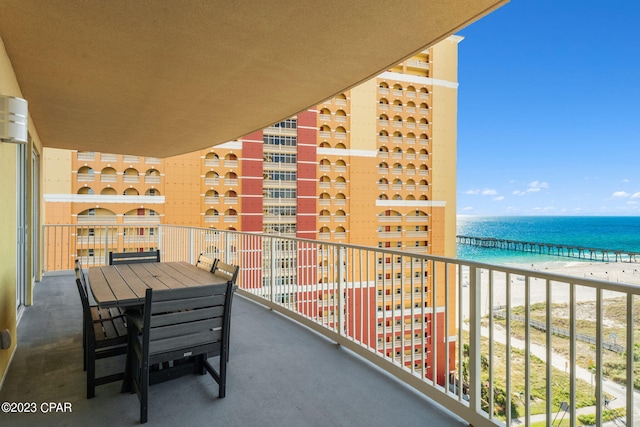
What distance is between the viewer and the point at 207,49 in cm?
269

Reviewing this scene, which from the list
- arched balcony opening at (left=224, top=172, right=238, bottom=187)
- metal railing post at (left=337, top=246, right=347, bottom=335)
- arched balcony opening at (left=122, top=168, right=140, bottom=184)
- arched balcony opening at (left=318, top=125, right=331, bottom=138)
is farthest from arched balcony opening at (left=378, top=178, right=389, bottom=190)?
metal railing post at (left=337, top=246, right=347, bottom=335)

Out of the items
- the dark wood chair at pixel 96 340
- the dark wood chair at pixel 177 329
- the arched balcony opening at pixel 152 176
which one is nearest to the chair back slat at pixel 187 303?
the dark wood chair at pixel 177 329

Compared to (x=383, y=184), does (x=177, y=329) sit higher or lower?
lower

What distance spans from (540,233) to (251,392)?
56.7 meters

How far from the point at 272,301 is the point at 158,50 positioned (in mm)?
3136

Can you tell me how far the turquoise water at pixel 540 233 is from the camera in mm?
42500

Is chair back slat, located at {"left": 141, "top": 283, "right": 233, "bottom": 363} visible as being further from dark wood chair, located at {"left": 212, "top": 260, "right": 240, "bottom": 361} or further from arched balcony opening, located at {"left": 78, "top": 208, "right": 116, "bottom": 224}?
arched balcony opening, located at {"left": 78, "top": 208, "right": 116, "bottom": 224}

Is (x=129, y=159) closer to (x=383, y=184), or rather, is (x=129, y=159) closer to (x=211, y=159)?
(x=211, y=159)

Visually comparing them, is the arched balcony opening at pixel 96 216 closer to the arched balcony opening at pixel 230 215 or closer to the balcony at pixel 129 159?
the balcony at pixel 129 159

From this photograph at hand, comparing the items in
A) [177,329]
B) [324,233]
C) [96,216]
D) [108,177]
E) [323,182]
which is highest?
[323,182]

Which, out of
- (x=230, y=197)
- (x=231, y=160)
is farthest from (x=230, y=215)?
(x=231, y=160)

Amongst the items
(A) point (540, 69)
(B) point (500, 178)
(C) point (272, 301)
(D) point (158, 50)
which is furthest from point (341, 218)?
(A) point (540, 69)

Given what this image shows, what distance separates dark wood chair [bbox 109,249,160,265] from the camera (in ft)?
13.6

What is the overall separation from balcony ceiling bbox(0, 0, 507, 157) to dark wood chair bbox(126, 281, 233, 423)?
5.40ft
